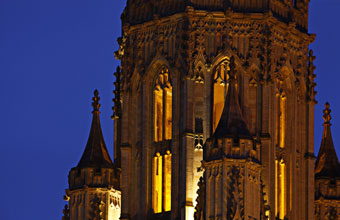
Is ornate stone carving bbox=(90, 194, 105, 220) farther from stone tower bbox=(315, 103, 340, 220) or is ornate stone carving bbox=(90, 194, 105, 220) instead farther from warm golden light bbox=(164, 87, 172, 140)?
stone tower bbox=(315, 103, 340, 220)

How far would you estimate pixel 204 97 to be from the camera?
111m

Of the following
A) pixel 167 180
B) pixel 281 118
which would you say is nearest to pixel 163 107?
pixel 167 180

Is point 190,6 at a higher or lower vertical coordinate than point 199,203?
higher

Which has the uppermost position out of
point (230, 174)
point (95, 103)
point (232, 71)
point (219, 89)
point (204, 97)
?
Answer: point (232, 71)

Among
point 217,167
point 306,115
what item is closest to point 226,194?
point 217,167

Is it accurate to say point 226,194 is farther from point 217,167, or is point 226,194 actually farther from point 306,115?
point 306,115

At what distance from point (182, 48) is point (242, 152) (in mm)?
5826

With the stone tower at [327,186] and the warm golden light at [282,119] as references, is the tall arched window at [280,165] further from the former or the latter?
the stone tower at [327,186]

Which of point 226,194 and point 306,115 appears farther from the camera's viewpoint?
point 306,115

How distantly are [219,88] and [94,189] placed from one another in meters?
5.84

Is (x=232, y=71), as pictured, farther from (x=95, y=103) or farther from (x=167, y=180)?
(x=95, y=103)

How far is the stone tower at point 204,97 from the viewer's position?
11081 centimetres

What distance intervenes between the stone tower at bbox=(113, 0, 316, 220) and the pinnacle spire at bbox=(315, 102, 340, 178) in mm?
1396

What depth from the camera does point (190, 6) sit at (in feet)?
366
